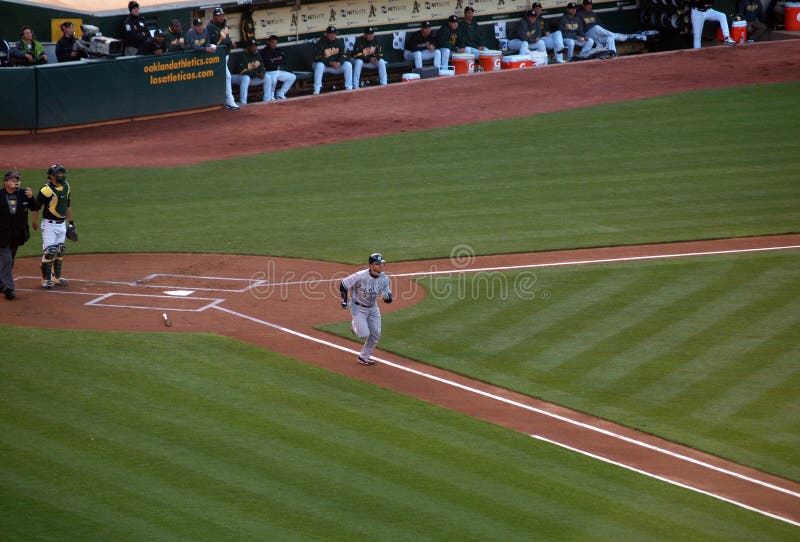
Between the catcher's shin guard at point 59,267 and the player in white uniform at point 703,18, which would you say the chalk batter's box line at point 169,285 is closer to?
the catcher's shin guard at point 59,267

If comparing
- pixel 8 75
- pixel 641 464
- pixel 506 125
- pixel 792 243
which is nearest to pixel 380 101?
pixel 506 125

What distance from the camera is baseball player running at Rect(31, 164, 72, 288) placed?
16406 mm

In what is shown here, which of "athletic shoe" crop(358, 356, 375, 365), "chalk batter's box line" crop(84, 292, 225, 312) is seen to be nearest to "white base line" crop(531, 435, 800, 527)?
"athletic shoe" crop(358, 356, 375, 365)

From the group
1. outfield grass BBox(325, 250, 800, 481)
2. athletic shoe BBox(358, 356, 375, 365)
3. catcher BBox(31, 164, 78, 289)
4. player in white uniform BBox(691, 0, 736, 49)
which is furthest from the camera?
player in white uniform BBox(691, 0, 736, 49)

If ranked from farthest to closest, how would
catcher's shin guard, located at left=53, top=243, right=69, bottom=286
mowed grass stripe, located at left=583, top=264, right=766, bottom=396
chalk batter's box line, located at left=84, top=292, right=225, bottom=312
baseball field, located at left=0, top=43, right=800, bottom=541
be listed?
catcher's shin guard, located at left=53, top=243, right=69, bottom=286
chalk batter's box line, located at left=84, top=292, right=225, bottom=312
mowed grass stripe, located at left=583, top=264, right=766, bottom=396
baseball field, located at left=0, top=43, right=800, bottom=541

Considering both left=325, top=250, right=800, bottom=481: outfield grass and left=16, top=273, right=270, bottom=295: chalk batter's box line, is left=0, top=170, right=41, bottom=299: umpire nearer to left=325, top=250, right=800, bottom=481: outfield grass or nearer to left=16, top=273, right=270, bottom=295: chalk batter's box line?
left=16, top=273, right=270, bottom=295: chalk batter's box line

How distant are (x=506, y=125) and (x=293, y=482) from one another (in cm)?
1765

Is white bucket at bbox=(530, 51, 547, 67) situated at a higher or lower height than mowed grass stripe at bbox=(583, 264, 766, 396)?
higher

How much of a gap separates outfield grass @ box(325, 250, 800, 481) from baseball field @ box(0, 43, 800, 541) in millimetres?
50

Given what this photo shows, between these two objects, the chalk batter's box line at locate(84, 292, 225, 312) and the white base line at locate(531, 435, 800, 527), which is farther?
the chalk batter's box line at locate(84, 292, 225, 312)

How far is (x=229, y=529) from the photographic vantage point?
988 centimetres

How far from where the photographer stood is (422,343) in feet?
49.4

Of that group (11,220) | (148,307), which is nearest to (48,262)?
(11,220)

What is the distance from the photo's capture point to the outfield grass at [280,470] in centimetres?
1004
